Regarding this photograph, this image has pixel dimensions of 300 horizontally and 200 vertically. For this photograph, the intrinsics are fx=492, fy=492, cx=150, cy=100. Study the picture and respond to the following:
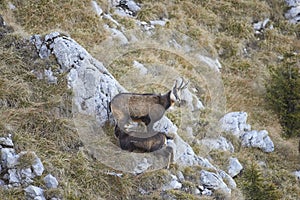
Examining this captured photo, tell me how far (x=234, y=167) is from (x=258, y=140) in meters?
1.88

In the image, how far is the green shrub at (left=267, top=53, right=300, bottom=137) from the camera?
46.5ft

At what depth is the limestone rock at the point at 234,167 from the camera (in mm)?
11172

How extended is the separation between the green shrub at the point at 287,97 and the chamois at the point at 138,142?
20.3 ft

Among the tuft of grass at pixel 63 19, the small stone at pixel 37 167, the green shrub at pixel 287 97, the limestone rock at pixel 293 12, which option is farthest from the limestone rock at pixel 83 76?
the limestone rock at pixel 293 12

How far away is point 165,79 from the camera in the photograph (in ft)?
42.9

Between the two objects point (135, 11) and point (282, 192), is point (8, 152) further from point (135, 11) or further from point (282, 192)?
point (135, 11)

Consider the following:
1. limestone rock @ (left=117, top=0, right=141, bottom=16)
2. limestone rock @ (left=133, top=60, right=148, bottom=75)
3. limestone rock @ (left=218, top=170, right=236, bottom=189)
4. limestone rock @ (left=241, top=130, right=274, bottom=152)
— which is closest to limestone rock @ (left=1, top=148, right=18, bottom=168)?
limestone rock @ (left=218, top=170, right=236, bottom=189)

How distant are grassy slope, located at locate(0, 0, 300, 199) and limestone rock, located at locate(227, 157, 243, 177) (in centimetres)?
24

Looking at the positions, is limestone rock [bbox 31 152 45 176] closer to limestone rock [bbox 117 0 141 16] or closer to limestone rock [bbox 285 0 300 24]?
limestone rock [bbox 117 0 141 16]

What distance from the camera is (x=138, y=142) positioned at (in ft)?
29.5

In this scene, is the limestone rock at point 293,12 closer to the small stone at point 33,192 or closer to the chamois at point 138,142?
the chamois at point 138,142

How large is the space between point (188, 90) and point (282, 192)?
146 inches

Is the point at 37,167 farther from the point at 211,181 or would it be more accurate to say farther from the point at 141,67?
the point at 141,67

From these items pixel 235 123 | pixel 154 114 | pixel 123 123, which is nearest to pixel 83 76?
pixel 123 123
